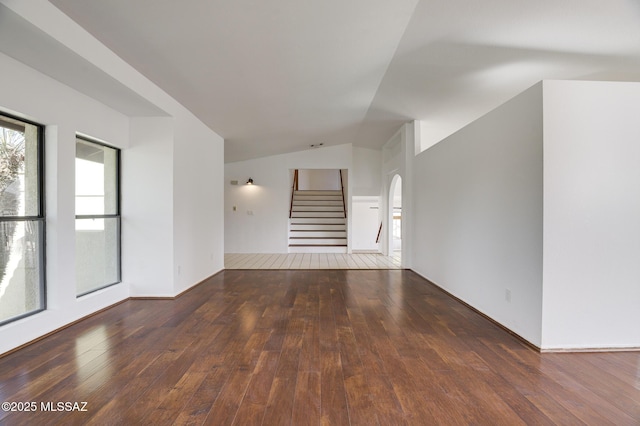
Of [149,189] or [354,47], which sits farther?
[149,189]

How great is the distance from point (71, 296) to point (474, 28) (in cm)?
467

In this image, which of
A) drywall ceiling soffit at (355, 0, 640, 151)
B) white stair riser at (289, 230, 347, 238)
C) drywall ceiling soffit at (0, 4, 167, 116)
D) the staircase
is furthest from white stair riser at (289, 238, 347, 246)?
drywall ceiling soffit at (0, 4, 167, 116)

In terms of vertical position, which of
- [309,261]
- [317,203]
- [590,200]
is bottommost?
[309,261]

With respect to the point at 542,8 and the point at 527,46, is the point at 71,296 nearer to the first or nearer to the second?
the point at 542,8

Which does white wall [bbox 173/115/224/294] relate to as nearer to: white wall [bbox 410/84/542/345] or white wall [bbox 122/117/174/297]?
white wall [bbox 122/117/174/297]

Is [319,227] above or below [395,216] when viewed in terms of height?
below

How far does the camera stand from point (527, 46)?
10.2 ft

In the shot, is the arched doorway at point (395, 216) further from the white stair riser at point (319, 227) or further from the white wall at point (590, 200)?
the white wall at point (590, 200)

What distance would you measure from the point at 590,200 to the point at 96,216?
16.0 ft

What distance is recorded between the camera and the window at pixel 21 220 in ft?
8.54

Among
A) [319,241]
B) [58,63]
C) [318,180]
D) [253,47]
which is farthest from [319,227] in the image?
[58,63]

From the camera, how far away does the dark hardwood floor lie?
1758 mm

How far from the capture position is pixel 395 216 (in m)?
10.6

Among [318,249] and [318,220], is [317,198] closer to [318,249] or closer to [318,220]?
[318,220]
